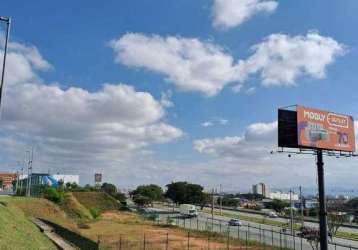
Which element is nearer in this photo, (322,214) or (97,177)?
(322,214)

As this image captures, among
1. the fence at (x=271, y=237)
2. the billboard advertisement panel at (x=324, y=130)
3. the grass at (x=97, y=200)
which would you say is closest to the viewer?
the billboard advertisement panel at (x=324, y=130)

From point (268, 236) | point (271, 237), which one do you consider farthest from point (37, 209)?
point (268, 236)

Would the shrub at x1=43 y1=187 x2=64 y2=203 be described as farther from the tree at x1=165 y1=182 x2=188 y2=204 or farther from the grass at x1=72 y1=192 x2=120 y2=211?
the tree at x1=165 y1=182 x2=188 y2=204

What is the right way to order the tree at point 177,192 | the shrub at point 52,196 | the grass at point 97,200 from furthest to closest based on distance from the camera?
the tree at point 177,192 < the grass at point 97,200 < the shrub at point 52,196

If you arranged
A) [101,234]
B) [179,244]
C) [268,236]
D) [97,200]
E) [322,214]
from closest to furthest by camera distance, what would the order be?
[322,214]
[179,244]
[101,234]
[268,236]
[97,200]

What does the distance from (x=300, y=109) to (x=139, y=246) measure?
2123cm

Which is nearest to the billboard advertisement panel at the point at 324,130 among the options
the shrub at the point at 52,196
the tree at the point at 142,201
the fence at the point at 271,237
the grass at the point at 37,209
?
the fence at the point at 271,237

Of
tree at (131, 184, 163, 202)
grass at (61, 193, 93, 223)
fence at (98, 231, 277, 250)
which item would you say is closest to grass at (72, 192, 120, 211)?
grass at (61, 193, 93, 223)

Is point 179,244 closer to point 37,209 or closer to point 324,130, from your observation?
point 37,209

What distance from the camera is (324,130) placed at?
42.1m

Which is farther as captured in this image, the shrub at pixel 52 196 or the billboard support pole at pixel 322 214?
the shrub at pixel 52 196

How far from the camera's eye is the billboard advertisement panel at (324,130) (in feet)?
131

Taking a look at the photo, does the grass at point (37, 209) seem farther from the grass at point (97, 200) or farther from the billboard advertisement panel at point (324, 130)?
the grass at point (97, 200)

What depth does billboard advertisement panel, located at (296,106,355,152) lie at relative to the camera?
131ft
